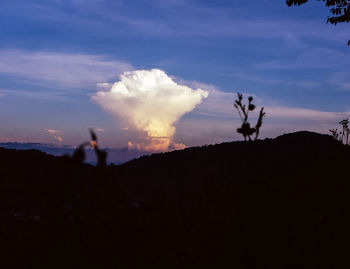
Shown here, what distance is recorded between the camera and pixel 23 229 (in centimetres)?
805

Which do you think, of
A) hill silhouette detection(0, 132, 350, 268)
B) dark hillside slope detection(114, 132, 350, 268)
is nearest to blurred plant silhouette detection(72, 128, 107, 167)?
hill silhouette detection(0, 132, 350, 268)

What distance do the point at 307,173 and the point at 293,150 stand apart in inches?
270

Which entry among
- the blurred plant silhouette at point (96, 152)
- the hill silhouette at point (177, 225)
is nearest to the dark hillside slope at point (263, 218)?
the hill silhouette at point (177, 225)

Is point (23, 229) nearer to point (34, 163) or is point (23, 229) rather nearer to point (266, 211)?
point (266, 211)

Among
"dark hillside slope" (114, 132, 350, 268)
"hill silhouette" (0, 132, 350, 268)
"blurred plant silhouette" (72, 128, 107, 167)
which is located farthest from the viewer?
"dark hillside slope" (114, 132, 350, 268)

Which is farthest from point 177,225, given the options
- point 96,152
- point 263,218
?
point 96,152

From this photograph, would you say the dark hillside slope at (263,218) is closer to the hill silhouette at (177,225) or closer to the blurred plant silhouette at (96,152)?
the hill silhouette at (177,225)

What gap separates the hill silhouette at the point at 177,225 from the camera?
3605 mm

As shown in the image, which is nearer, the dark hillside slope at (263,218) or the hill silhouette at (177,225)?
the hill silhouette at (177,225)

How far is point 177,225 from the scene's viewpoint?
6.80 meters

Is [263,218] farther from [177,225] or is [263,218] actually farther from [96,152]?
[96,152]

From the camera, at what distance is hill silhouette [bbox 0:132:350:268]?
361 centimetres

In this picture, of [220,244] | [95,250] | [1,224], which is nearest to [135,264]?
[95,250]

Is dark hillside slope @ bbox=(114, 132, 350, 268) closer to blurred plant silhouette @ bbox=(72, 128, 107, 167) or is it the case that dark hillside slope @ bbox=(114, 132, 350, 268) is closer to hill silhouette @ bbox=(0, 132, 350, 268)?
hill silhouette @ bbox=(0, 132, 350, 268)
